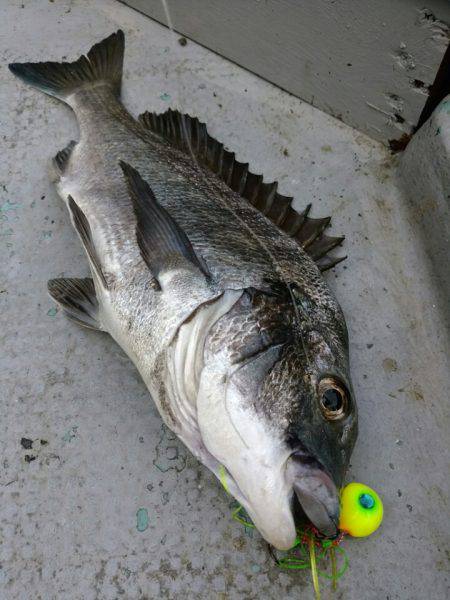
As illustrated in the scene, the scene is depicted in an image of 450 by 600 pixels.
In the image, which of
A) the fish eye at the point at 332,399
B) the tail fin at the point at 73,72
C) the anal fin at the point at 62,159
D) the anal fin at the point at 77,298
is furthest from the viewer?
the tail fin at the point at 73,72

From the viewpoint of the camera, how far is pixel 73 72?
101 inches

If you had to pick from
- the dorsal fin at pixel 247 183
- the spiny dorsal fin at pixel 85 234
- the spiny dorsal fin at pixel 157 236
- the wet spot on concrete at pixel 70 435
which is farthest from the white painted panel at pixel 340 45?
the wet spot on concrete at pixel 70 435

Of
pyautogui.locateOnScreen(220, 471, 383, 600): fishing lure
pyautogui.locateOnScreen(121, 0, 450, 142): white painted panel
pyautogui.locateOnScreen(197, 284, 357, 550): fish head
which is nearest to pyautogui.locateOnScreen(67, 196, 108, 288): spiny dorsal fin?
pyautogui.locateOnScreen(197, 284, 357, 550): fish head

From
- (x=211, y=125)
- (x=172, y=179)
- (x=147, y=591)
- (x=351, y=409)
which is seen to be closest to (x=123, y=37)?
(x=211, y=125)

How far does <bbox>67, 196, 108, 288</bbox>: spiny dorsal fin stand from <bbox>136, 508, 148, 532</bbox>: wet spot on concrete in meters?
0.77

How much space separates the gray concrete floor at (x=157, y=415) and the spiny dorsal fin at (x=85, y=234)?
26 centimetres

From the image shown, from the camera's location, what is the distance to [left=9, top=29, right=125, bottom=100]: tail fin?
8.34 feet

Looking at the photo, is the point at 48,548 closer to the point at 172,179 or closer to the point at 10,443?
the point at 10,443

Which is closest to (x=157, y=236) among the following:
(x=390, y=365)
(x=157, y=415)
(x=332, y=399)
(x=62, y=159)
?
(x=157, y=415)

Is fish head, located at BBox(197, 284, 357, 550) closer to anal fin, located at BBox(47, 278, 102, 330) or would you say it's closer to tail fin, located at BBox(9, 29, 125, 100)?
anal fin, located at BBox(47, 278, 102, 330)

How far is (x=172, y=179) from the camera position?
1.98m

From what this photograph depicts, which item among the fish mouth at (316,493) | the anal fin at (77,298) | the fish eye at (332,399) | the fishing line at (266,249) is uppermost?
the fishing line at (266,249)

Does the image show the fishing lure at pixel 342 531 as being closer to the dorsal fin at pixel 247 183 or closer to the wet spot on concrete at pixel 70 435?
the wet spot on concrete at pixel 70 435

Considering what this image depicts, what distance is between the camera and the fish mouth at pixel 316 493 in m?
1.21
